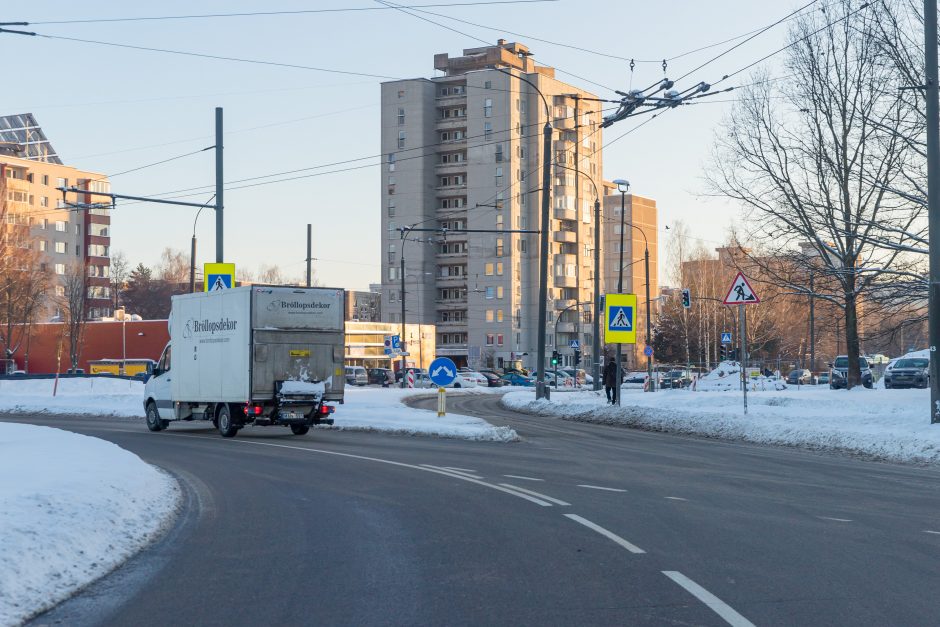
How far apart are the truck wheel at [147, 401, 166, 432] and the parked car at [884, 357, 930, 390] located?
116 ft

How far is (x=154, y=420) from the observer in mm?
28594

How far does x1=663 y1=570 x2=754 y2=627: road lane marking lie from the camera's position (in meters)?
6.34

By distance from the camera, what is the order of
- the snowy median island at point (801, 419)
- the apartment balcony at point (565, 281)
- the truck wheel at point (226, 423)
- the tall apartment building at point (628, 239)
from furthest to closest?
the tall apartment building at point (628, 239) → the apartment balcony at point (565, 281) → the truck wheel at point (226, 423) → the snowy median island at point (801, 419)

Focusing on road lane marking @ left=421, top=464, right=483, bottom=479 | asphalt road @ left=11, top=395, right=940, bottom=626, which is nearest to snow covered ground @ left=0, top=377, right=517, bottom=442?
road lane marking @ left=421, top=464, right=483, bottom=479

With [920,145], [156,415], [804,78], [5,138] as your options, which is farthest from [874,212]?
[5,138]

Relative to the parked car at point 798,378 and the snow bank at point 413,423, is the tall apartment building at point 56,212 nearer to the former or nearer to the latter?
the parked car at point 798,378

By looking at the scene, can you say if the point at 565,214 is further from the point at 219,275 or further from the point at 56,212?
the point at 219,275

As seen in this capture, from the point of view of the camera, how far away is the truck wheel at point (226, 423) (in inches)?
1001

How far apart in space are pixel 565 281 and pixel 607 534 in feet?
344

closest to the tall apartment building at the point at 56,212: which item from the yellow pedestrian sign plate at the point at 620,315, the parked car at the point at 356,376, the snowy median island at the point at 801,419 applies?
the parked car at the point at 356,376

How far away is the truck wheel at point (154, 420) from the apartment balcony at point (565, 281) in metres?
86.7

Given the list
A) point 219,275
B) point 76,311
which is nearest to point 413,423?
point 219,275

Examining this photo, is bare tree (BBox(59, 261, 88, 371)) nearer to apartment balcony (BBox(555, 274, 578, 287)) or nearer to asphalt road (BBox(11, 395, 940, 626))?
apartment balcony (BBox(555, 274, 578, 287))

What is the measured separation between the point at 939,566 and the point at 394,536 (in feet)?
14.9
